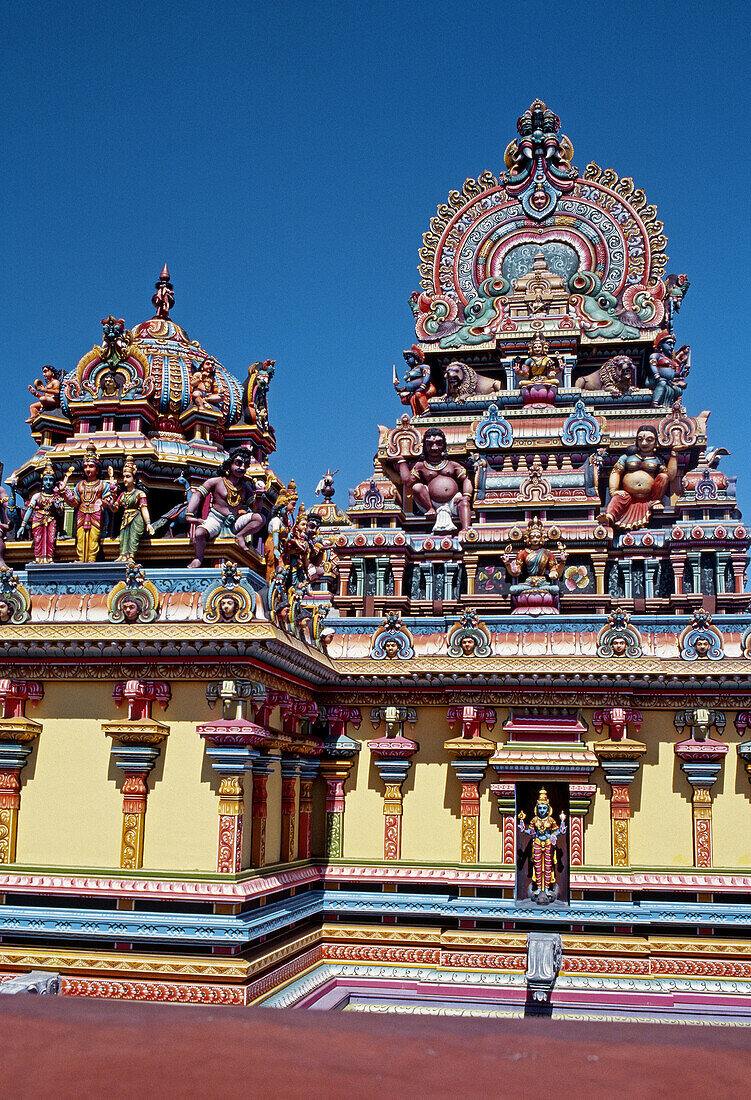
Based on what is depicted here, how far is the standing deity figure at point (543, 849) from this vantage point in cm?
1866

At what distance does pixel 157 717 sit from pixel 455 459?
14.3m

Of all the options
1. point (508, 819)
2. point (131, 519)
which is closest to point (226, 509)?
point (131, 519)

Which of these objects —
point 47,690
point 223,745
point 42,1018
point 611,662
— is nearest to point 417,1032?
point 42,1018

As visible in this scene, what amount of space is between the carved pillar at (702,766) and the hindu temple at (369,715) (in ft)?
0.19

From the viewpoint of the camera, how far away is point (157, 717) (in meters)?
15.9

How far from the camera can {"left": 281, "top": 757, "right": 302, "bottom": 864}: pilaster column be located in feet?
59.9

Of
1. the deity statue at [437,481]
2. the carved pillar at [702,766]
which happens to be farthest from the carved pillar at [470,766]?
the deity statue at [437,481]

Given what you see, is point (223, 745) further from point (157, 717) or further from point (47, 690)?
point (47, 690)

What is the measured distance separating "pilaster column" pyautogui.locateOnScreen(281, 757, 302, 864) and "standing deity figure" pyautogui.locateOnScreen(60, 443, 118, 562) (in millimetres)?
5174

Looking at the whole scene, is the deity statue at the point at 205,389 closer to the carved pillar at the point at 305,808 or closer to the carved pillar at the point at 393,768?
the carved pillar at the point at 393,768

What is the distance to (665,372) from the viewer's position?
29094 mm

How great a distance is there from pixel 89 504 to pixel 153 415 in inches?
138

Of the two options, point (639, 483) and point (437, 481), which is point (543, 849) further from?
point (639, 483)

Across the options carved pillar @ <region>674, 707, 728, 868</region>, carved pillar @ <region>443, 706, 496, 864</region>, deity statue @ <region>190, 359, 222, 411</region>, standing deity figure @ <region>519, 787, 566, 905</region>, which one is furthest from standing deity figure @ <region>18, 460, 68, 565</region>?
carved pillar @ <region>674, 707, 728, 868</region>
